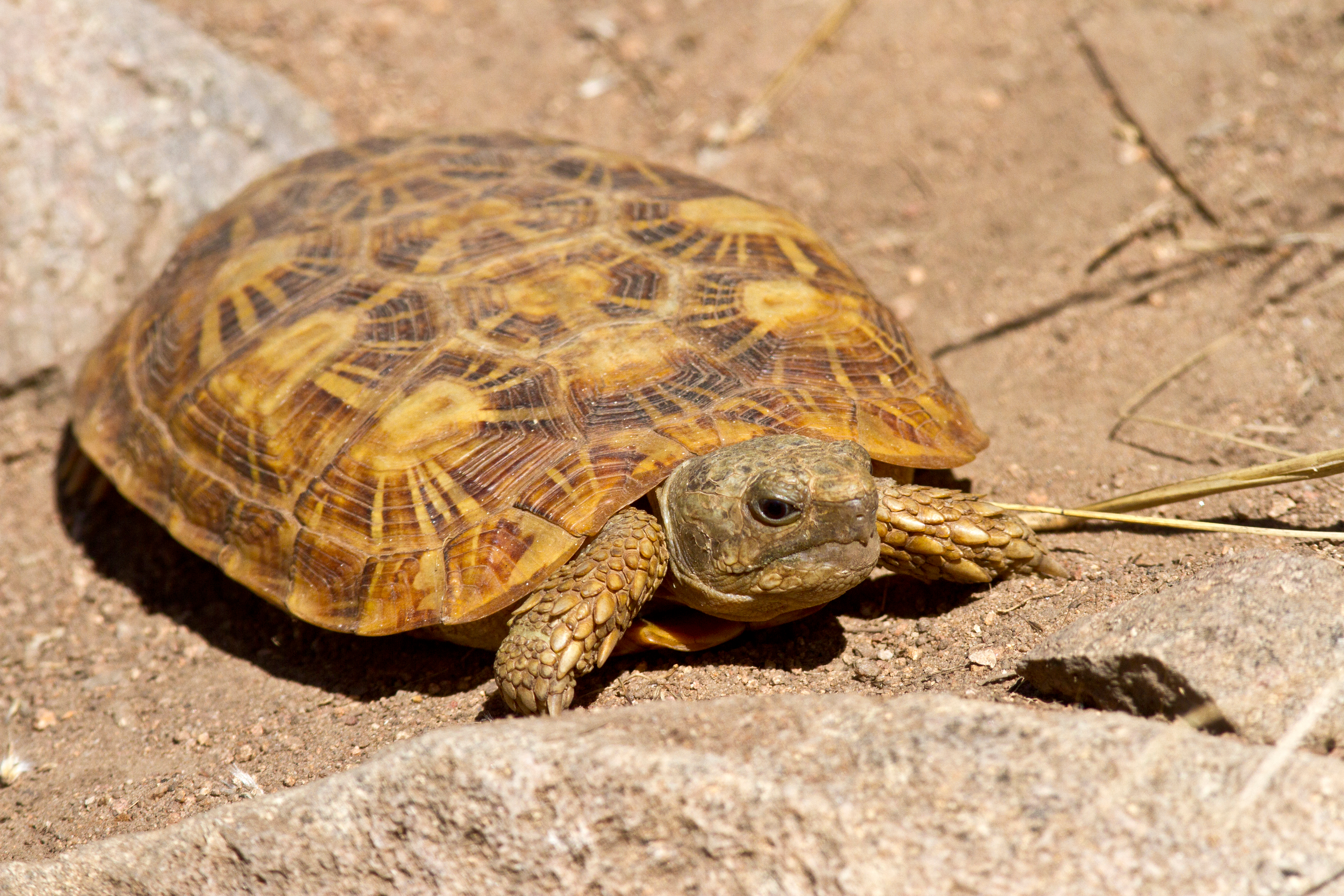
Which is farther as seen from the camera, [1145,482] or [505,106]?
[505,106]

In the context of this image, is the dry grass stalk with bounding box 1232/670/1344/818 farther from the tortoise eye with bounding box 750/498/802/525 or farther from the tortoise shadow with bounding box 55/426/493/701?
the tortoise shadow with bounding box 55/426/493/701

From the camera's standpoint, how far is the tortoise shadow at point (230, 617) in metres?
3.20

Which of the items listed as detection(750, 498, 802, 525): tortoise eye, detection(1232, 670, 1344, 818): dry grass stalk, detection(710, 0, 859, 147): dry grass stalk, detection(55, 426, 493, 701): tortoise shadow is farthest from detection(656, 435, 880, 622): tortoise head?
detection(710, 0, 859, 147): dry grass stalk

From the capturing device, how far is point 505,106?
19.3 ft

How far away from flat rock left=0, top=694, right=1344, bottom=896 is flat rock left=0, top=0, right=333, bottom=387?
10.6 feet

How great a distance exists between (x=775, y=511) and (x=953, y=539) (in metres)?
0.57

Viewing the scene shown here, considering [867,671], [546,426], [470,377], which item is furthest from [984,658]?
[470,377]

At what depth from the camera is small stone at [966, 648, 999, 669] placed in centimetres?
268

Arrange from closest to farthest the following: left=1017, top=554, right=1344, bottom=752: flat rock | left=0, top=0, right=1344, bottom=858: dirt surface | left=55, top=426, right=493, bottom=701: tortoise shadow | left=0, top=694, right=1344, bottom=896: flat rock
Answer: left=0, top=694, right=1344, bottom=896: flat rock, left=1017, top=554, right=1344, bottom=752: flat rock, left=0, top=0, right=1344, bottom=858: dirt surface, left=55, top=426, right=493, bottom=701: tortoise shadow

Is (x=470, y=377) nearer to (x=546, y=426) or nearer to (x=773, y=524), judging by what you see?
(x=546, y=426)

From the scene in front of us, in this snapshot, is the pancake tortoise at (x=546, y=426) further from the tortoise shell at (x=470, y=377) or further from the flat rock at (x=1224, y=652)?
the flat rock at (x=1224, y=652)

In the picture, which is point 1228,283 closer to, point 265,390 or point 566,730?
point 566,730

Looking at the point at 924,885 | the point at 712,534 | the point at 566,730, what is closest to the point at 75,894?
the point at 566,730

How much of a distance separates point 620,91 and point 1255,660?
4.72 meters
